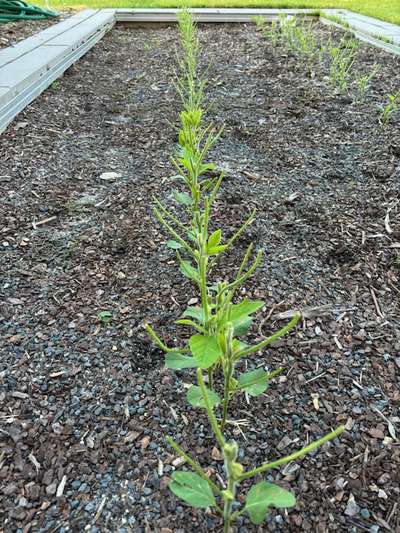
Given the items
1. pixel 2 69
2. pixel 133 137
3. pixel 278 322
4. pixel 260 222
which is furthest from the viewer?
pixel 2 69

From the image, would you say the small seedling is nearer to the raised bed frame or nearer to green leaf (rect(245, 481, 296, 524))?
green leaf (rect(245, 481, 296, 524))

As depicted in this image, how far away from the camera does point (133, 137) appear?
2818 millimetres

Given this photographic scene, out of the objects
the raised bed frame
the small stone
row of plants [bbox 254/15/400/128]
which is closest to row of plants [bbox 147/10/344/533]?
the small stone

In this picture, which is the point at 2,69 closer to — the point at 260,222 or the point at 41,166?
the point at 41,166

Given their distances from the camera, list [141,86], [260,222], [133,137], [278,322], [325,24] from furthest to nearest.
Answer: [325,24] < [141,86] < [133,137] < [260,222] < [278,322]

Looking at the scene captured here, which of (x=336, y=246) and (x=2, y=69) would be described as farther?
(x=2, y=69)

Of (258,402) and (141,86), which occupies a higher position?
(141,86)

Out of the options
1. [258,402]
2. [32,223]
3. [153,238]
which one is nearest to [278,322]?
[258,402]

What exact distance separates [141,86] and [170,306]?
2.68m

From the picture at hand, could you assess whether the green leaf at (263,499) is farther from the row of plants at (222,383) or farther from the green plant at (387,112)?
the green plant at (387,112)

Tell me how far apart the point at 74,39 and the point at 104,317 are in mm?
3794

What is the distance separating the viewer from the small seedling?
148cm

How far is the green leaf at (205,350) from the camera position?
0.85 meters

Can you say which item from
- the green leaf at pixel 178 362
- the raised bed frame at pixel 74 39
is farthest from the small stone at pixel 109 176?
the green leaf at pixel 178 362
